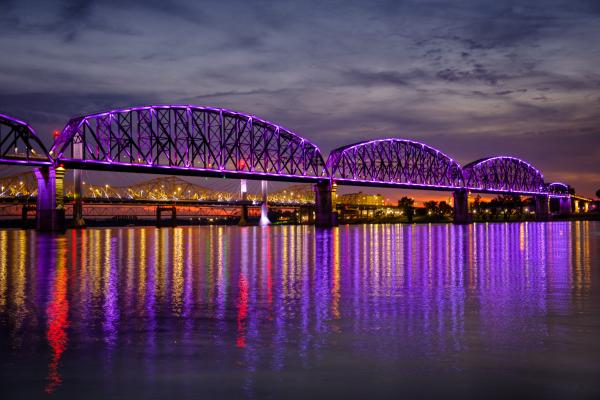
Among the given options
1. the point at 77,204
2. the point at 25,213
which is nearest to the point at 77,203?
the point at 77,204

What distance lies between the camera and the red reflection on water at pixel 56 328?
36.5 ft

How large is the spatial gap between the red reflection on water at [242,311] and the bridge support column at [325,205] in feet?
407

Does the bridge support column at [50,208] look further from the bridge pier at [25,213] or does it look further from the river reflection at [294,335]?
the river reflection at [294,335]

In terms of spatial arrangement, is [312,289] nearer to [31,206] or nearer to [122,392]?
[122,392]

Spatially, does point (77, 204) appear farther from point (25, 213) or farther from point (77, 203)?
point (25, 213)

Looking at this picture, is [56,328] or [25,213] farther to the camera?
[25,213]

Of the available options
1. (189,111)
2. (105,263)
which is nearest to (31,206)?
(189,111)

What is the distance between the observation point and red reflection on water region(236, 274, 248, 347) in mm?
14091

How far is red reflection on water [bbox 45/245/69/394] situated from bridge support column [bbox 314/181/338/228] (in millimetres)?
125498

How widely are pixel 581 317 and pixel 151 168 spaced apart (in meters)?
125

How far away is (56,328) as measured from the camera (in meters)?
15.5

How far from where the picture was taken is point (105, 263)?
36.8 m

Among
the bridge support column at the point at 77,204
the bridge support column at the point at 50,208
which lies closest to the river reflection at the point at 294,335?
the bridge support column at the point at 50,208

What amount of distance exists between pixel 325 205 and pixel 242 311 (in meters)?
141
